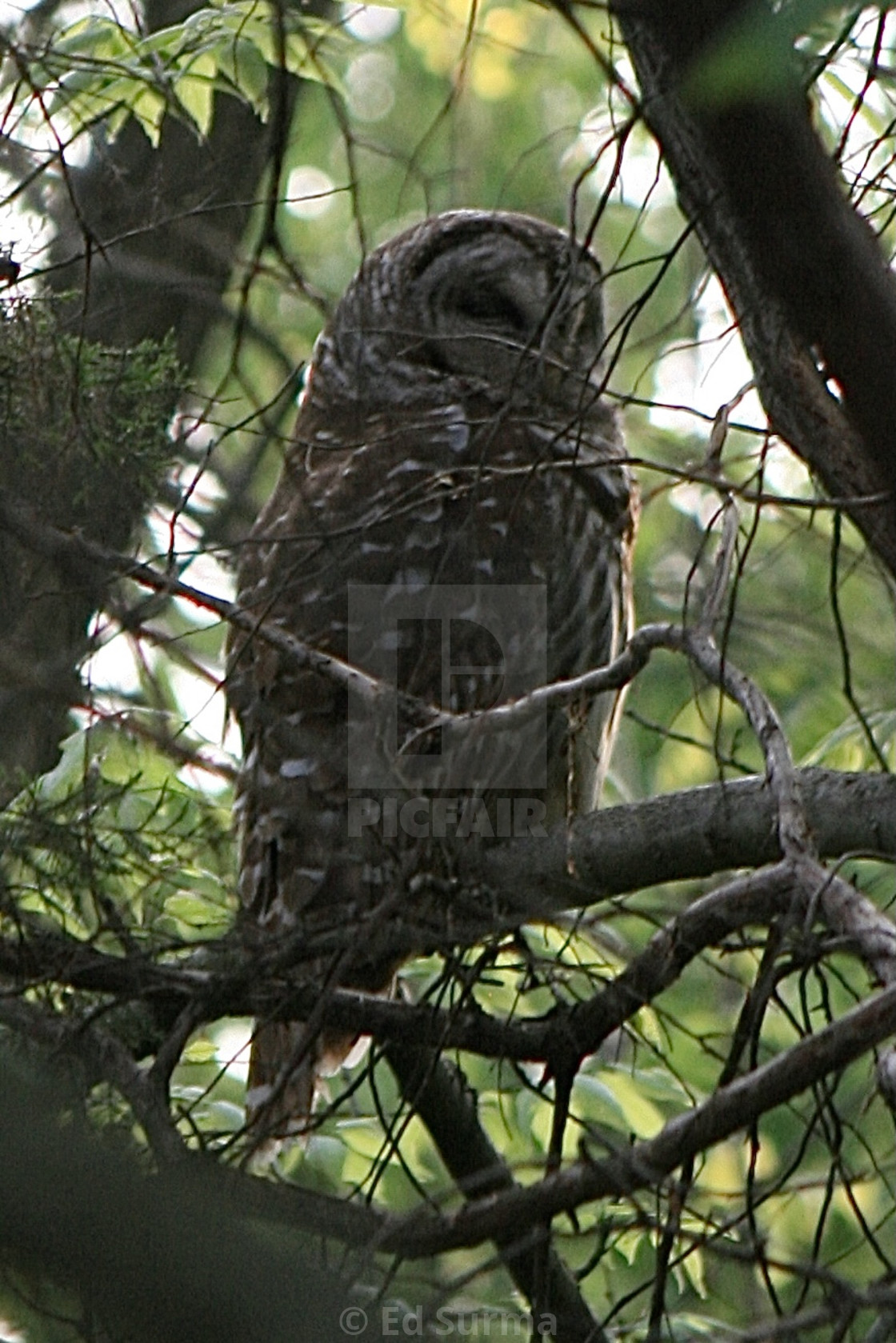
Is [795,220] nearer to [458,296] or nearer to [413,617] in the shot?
[413,617]

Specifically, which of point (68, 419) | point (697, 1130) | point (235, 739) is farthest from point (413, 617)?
point (697, 1130)

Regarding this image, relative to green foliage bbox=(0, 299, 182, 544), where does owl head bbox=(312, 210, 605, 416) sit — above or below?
above

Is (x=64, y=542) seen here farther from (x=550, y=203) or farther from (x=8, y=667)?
(x=550, y=203)

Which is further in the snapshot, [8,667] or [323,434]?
[323,434]

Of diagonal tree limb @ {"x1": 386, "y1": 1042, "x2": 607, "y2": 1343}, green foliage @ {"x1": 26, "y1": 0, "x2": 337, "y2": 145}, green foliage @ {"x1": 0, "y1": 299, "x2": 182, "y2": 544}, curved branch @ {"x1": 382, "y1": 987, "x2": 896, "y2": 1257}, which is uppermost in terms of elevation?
green foliage @ {"x1": 26, "y1": 0, "x2": 337, "y2": 145}

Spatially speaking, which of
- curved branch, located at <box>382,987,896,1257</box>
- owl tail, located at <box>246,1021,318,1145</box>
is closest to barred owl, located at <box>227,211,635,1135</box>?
owl tail, located at <box>246,1021,318,1145</box>

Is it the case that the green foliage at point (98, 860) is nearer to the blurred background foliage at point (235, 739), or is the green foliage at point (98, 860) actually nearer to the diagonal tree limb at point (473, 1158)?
the blurred background foliage at point (235, 739)

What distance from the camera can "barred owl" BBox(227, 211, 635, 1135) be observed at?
127 inches

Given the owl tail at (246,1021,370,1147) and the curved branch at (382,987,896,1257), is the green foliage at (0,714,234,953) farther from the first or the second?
the curved branch at (382,987,896,1257)

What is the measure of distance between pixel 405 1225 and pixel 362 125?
7.54 metres

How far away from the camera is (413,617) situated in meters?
3.89

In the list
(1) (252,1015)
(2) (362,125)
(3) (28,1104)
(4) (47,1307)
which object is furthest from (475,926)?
(2) (362,125)

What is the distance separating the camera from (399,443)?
4273 mm

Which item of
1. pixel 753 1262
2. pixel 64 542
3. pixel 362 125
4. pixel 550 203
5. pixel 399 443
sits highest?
pixel 362 125
